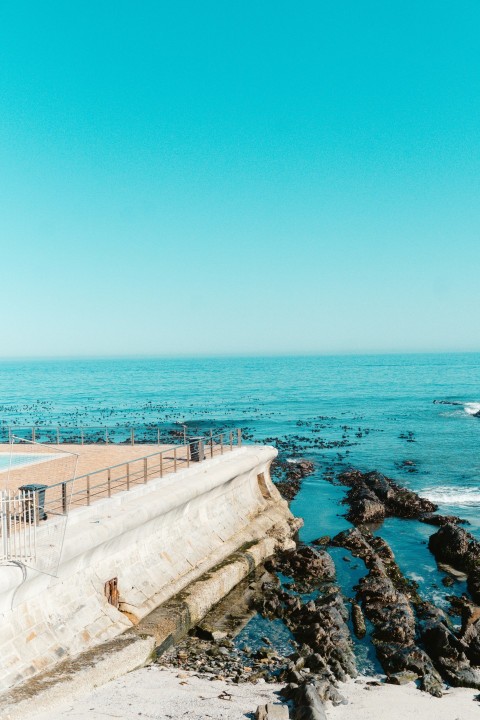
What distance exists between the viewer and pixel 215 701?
11.7 metres

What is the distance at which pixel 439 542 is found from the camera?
23172 millimetres

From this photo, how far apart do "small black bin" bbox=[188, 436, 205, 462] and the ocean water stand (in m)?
6.36

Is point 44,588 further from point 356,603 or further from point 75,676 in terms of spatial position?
point 356,603

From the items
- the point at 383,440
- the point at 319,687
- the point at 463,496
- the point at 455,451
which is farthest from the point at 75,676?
the point at 383,440

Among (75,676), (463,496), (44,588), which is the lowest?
(463,496)

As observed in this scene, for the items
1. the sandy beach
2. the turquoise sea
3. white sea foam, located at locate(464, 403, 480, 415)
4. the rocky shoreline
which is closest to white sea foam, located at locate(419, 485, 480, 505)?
the turquoise sea

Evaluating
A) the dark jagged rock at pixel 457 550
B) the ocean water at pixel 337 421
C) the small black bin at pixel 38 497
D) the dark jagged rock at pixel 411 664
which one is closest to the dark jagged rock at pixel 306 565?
the ocean water at pixel 337 421

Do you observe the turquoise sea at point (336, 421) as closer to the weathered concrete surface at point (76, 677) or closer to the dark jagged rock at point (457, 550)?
the dark jagged rock at point (457, 550)

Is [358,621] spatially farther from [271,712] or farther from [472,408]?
[472,408]

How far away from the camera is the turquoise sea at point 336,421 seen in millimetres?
28075

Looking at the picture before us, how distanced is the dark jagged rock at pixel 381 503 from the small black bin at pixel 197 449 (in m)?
10.5

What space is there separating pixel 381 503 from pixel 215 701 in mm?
20070

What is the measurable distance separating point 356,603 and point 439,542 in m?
6.98

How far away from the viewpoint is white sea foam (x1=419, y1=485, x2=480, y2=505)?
31672mm
